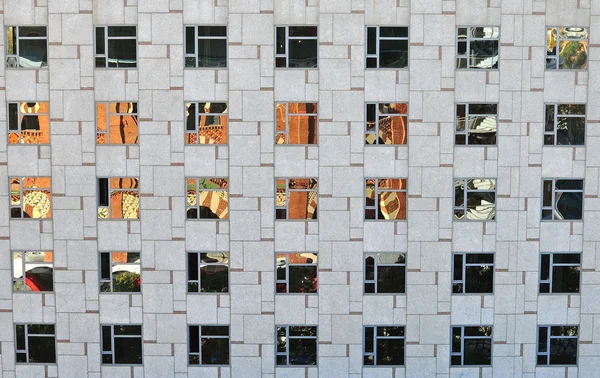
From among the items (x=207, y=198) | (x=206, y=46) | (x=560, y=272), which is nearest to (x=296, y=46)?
(x=206, y=46)

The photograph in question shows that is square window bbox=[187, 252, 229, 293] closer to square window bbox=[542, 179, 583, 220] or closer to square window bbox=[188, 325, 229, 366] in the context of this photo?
square window bbox=[188, 325, 229, 366]

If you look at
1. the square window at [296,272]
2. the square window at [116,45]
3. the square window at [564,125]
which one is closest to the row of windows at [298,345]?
the square window at [296,272]

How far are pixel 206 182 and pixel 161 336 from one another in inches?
174

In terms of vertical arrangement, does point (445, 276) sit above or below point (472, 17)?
below

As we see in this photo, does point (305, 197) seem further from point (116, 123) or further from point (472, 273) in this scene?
point (116, 123)

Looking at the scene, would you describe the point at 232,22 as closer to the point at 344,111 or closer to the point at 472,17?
the point at 344,111

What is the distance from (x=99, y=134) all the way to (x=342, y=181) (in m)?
6.63

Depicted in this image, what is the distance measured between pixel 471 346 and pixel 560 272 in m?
3.16

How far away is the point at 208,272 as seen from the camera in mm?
19953

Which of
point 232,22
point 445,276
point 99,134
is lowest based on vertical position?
point 445,276

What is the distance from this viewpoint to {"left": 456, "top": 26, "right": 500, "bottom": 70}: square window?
1934 centimetres

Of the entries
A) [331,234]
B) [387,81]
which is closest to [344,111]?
[387,81]

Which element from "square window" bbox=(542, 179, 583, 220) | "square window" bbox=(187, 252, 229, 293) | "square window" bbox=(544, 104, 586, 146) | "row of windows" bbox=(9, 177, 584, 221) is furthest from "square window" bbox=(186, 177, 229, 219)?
"square window" bbox=(544, 104, 586, 146)

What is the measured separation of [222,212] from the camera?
65.0ft
